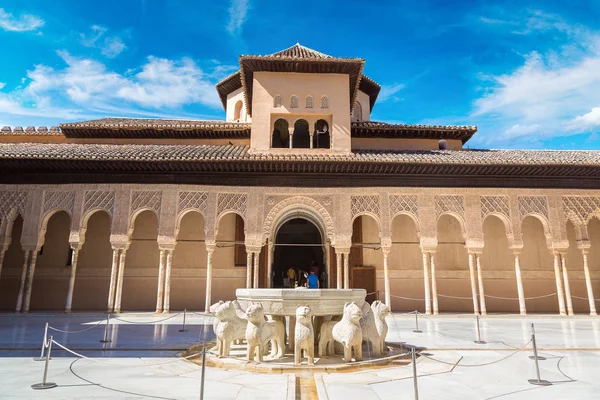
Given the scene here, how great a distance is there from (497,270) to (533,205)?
3.69 metres

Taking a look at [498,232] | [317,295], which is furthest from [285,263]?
[317,295]

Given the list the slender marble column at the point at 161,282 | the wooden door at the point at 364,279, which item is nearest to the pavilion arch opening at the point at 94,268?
the slender marble column at the point at 161,282

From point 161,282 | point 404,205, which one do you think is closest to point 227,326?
point 161,282

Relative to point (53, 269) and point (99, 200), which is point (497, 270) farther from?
point (53, 269)

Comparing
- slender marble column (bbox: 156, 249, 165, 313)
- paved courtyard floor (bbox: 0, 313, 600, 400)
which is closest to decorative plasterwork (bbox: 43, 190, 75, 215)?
slender marble column (bbox: 156, 249, 165, 313)

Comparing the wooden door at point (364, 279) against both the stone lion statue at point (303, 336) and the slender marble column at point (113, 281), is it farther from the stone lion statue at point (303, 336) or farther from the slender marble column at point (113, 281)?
the stone lion statue at point (303, 336)

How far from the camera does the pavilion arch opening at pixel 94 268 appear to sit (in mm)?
15656

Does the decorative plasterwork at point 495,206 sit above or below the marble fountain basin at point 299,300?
above

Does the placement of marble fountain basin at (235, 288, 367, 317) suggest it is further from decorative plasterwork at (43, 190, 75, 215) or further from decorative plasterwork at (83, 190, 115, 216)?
decorative plasterwork at (43, 190, 75, 215)

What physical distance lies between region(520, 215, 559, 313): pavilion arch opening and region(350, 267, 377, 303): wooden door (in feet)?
21.2

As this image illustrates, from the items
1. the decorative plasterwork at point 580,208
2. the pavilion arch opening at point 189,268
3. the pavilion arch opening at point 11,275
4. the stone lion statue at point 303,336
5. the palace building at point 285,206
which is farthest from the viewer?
the pavilion arch opening at point 189,268

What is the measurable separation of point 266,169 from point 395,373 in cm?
985

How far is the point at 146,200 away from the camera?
13969mm

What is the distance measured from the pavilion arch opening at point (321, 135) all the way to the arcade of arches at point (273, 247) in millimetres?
3603
